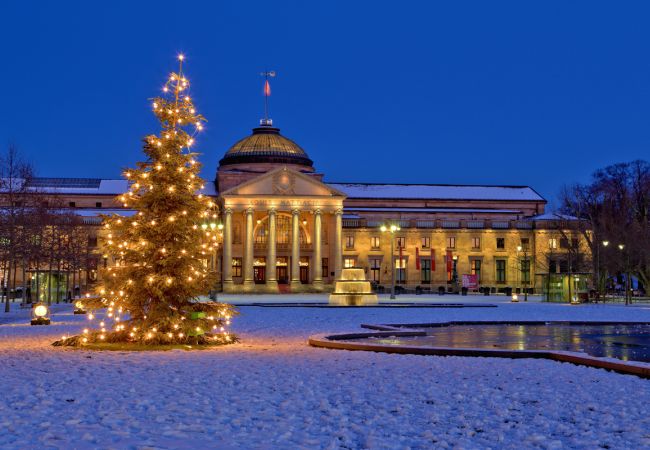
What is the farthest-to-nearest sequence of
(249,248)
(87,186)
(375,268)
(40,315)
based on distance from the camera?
(87,186)
(375,268)
(249,248)
(40,315)

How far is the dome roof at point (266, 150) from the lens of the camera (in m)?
113

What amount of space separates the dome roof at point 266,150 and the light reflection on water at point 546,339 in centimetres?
8318

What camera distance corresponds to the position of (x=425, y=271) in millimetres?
114250

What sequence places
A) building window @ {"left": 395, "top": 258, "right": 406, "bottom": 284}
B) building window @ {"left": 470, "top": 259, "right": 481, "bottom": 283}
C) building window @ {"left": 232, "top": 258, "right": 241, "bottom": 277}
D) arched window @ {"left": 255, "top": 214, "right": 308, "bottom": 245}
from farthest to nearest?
1. building window @ {"left": 470, "top": 259, "right": 481, "bottom": 283}
2. building window @ {"left": 395, "top": 258, "right": 406, "bottom": 284}
3. arched window @ {"left": 255, "top": 214, "right": 308, "bottom": 245}
4. building window @ {"left": 232, "top": 258, "right": 241, "bottom": 277}

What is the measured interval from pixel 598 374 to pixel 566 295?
4921 centimetres

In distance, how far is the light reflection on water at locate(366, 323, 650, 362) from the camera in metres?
21.7

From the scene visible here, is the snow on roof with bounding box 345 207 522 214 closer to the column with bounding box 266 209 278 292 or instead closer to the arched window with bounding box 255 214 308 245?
the arched window with bounding box 255 214 308 245

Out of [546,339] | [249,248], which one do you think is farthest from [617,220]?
[546,339]

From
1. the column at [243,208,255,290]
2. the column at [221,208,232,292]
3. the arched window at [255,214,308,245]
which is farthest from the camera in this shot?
the arched window at [255,214,308,245]

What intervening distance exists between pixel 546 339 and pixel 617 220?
223 ft

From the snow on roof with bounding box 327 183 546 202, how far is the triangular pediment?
1943cm

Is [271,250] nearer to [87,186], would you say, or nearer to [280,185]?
[280,185]

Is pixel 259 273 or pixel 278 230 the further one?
pixel 278 230

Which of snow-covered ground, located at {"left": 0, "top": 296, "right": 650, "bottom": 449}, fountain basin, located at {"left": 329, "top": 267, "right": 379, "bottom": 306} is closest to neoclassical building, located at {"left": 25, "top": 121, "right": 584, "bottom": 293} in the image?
fountain basin, located at {"left": 329, "top": 267, "right": 379, "bottom": 306}
